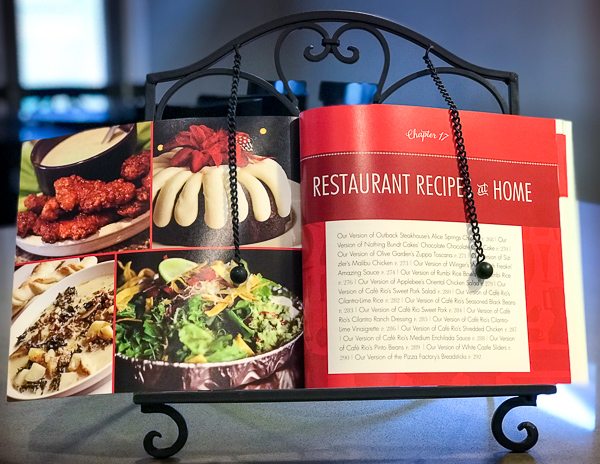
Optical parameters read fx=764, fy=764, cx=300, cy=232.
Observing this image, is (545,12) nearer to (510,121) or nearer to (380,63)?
(380,63)

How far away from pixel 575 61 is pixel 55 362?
1051 mm

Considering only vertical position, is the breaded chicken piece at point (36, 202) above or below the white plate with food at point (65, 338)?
above

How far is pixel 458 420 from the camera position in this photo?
672mm

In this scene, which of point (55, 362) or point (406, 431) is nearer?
Result: point (55, 362)

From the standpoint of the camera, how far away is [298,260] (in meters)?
0.55

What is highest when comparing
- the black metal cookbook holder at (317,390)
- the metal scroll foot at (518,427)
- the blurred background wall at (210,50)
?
the blurred background wall at (210,50)

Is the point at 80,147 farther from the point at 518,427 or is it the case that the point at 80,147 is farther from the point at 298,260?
the point at 518,427

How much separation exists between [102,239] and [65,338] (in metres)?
0.07

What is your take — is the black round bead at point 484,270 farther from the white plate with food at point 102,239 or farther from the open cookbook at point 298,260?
the white plate with food at point 102,239

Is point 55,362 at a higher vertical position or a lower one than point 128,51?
lower

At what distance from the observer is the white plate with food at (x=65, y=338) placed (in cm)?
53

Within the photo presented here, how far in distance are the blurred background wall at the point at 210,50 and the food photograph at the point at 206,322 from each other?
0.32 m

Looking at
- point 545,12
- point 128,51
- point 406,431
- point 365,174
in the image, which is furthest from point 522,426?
point 128,51

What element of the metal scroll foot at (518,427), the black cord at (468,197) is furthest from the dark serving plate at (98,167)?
the metal scroll foot at (518,427)
